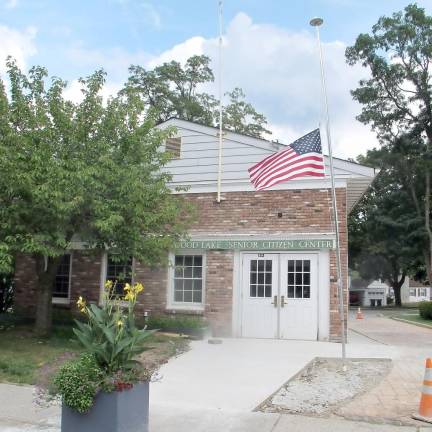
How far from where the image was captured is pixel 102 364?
568cm

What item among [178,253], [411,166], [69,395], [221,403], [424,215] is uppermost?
[411,166]

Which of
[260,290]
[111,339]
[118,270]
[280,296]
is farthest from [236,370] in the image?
[118,270]

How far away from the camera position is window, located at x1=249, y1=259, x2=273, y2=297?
13625mm

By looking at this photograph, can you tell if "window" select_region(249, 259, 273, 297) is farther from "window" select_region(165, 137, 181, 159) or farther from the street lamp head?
the street lamp head

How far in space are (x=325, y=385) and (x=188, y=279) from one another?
6.48 metres

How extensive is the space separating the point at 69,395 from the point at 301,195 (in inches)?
364

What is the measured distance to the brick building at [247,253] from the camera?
1320 centimetres

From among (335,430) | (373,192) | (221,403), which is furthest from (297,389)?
(373,192)

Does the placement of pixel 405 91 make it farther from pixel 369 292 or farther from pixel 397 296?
pixel 369 292

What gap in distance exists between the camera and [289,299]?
13352mm

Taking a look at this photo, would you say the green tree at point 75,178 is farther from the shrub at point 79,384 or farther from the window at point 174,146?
the shrub at point 79,384

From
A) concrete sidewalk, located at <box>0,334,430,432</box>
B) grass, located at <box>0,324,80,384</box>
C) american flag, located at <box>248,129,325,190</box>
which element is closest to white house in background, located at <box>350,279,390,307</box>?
concrete sidewalk, located at <box>0,334,430,432</box>

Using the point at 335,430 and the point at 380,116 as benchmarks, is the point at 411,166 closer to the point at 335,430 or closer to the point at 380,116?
the point at 380,116

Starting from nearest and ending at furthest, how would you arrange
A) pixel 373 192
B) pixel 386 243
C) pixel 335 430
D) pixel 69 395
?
pixel 69 395, pixel 335 430, pixel 386 243, pixel 373 192
